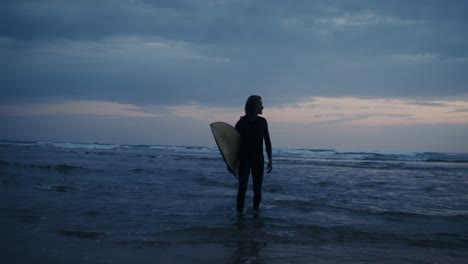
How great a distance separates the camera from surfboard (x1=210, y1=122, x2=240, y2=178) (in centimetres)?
634

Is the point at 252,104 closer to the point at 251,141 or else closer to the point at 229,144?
the point at 251,141

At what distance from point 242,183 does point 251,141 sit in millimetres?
685

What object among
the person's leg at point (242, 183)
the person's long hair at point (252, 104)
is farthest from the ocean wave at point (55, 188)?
the person's long hair at point (252, 104)

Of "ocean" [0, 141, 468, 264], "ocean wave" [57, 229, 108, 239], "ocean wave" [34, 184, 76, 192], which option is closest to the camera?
"ocean" [0, 141, 468, 264]

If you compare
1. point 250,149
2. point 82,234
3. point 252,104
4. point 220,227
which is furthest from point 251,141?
point 82,234

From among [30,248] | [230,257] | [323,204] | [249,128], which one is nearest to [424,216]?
[323,204]

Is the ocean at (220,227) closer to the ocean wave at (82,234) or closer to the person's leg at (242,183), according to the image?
the ocean wave at (82,234)

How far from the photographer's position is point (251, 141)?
19.5 feet

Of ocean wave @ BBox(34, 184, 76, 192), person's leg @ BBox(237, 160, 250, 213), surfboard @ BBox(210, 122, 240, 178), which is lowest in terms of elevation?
ocean wave @ BBox(34, 184, 76, 192)

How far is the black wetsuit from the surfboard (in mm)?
321

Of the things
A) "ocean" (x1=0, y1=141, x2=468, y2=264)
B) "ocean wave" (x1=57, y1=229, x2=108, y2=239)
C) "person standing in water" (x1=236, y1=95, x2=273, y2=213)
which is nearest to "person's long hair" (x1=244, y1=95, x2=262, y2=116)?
"person standing in water" (x1=236, y1=95, x2=273, y2=213)

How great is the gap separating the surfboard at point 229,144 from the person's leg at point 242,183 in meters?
0.31

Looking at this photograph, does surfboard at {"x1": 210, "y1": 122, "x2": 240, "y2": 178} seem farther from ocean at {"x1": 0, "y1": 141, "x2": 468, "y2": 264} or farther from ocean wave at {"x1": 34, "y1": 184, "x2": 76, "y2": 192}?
ocean wave at {"x1": 34, "y1": 184, "x2": 76, "y2": 192}

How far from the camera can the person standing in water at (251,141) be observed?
591 cm
